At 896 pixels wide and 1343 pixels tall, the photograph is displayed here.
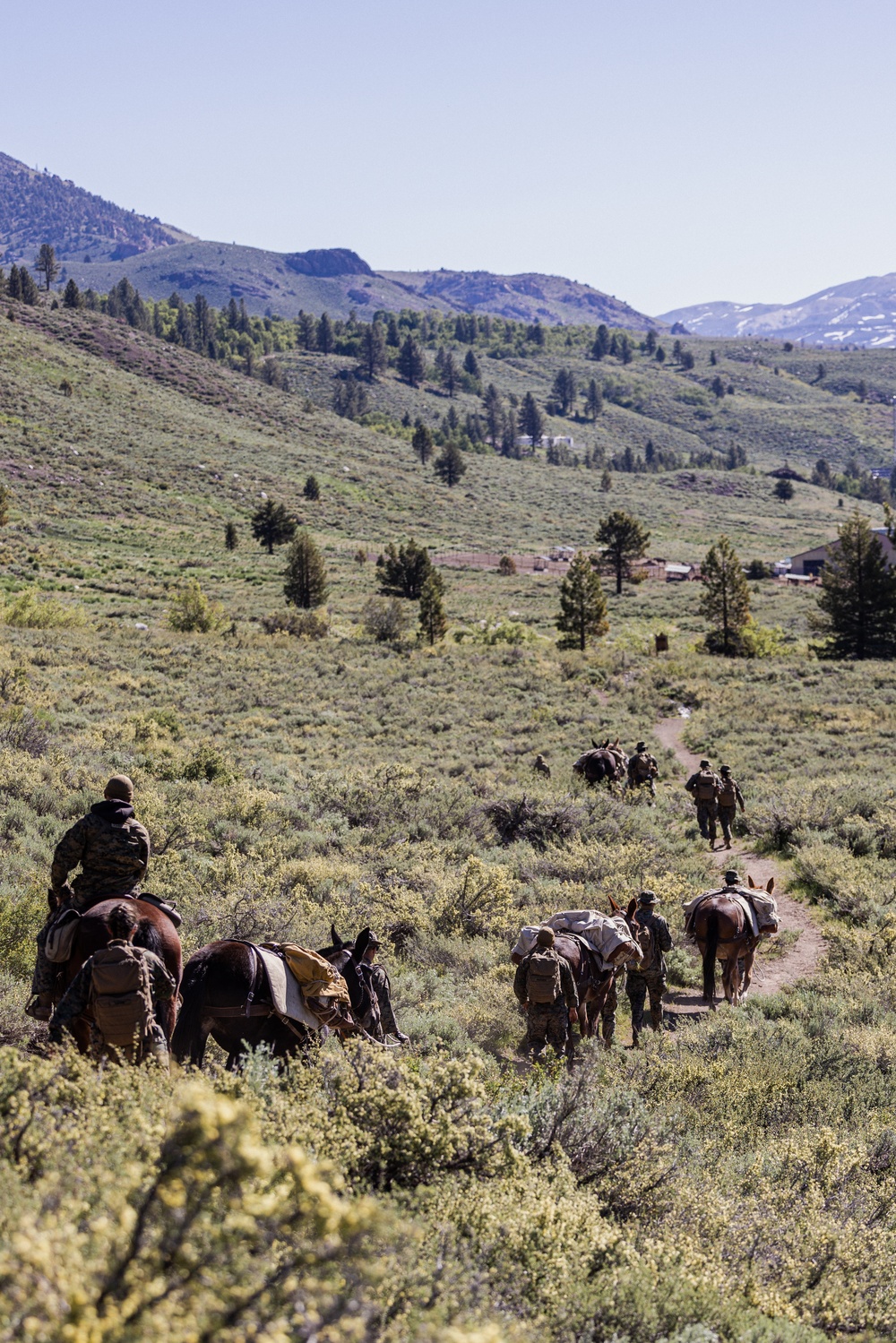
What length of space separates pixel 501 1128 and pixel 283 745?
1610cm

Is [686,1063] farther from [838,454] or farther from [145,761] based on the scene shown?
[838,454]

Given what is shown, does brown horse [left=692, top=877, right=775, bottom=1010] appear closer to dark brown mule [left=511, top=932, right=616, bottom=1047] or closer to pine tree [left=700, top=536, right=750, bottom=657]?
dark brown mule [left=511, top=932, right=616, bottom=1047]

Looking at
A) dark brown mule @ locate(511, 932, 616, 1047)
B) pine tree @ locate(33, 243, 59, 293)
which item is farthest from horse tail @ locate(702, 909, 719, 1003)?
pine tree @ locate(33, 243, 59, 293)

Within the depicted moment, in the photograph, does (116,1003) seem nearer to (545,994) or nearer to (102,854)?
(102,854)

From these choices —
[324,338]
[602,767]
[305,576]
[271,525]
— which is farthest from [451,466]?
[324,338]

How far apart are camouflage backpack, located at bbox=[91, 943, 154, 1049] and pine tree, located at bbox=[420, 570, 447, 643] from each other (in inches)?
1298

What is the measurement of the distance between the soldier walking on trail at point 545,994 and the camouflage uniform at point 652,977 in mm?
1863

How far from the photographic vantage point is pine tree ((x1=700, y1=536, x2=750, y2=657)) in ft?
127

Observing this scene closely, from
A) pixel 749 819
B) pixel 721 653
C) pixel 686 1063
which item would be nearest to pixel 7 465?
pixel 721 653

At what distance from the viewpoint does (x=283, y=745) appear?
67.1 feet

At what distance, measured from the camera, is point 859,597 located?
1444 inches

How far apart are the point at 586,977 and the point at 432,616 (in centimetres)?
3049

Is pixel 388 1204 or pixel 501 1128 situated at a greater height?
pixel 388 1204

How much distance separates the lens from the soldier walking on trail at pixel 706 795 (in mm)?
15945
